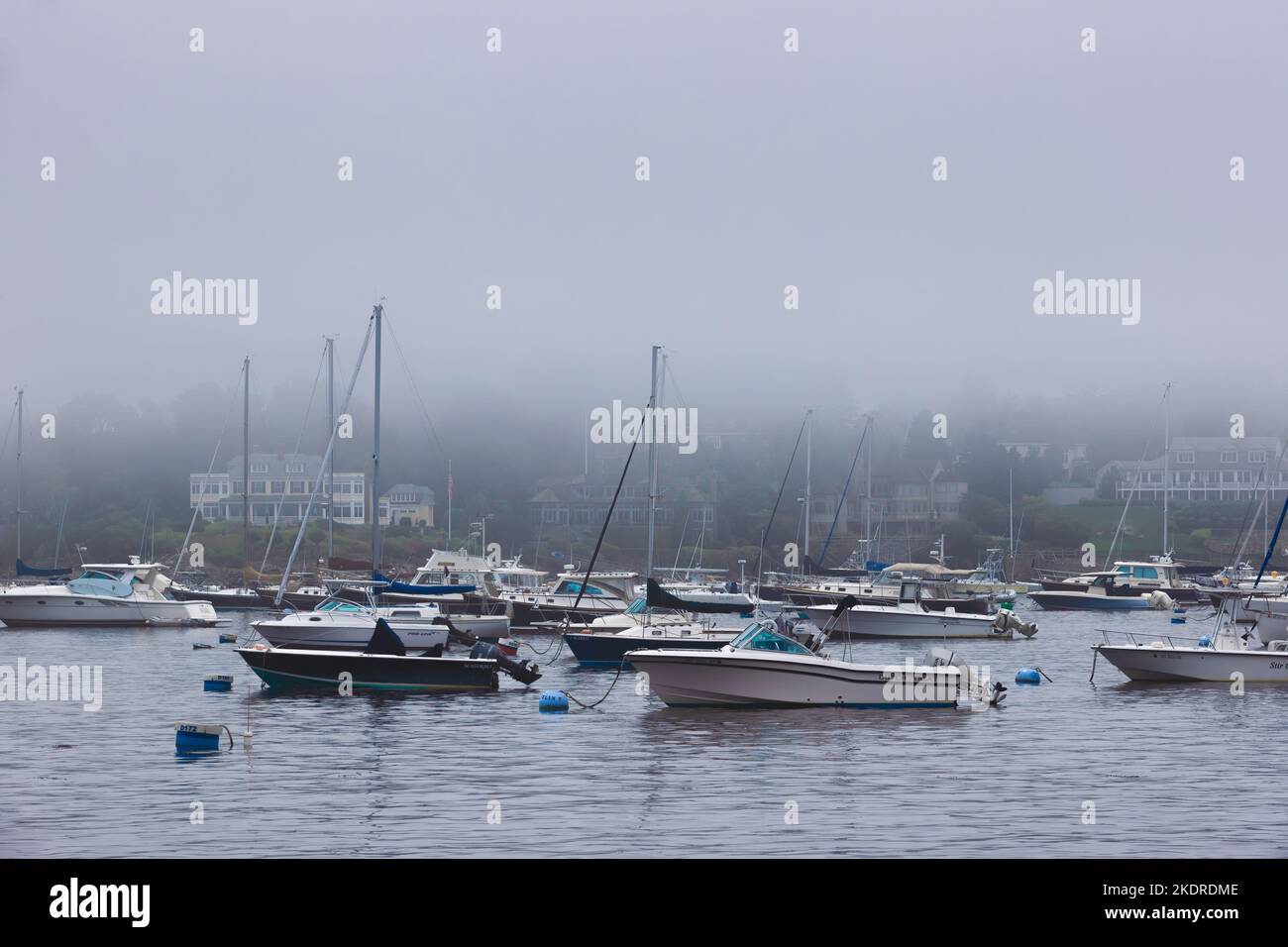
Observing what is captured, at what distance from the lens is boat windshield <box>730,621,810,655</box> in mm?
40531

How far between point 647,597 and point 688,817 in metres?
33.4

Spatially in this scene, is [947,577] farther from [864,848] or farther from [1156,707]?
[864,848]

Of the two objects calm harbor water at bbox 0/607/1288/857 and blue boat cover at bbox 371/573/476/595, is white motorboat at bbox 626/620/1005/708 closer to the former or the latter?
calm harbor water at bbox 0/607/1288/857

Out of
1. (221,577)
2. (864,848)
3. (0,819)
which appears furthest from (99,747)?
(221,577)

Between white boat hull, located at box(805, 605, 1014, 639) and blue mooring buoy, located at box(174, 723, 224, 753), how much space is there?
1781 inches

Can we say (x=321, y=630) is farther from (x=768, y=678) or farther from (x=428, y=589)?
(x=428, y=589)

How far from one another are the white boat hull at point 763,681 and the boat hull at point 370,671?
21.6 feet

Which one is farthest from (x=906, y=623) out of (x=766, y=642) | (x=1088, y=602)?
(x=1088, y=602)

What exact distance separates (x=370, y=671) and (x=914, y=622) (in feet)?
130

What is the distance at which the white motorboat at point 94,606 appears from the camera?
89000 mm

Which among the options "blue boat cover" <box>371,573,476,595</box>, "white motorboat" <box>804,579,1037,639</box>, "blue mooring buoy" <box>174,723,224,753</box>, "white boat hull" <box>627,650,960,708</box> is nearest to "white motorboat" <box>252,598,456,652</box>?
"white boat hull" <box>627,650,960,708</box>

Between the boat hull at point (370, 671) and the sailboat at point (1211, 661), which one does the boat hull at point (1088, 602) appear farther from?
the boat hull at point (370, 671)

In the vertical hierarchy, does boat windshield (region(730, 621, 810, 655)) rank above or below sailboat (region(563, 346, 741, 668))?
above

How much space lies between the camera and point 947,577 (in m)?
132
